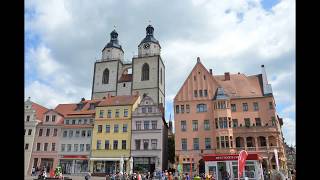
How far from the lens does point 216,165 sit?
110ft

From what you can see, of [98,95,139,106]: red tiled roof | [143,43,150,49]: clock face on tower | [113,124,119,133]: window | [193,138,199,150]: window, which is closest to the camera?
[193,138,199,150]: window

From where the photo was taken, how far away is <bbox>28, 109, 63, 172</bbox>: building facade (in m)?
52.3

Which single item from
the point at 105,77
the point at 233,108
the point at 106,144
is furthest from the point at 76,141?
the point at 105,77

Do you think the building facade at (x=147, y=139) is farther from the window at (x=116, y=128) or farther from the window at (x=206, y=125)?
the window at (x=206, y=125)

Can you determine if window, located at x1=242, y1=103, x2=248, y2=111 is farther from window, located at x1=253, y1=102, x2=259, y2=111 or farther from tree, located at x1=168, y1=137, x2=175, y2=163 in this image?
tree, located at x1=168, y1=137, x2=175, y2=163

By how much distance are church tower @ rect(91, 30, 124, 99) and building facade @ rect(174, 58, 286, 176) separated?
33826 mm

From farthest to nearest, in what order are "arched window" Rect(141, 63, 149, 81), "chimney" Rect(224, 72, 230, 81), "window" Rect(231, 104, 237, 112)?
"arched window" Rect(141, 63, 149, 81) → "chimney" Rect(224, 72, 230, 81) → "window" Rect(231, 104, 237, 112)

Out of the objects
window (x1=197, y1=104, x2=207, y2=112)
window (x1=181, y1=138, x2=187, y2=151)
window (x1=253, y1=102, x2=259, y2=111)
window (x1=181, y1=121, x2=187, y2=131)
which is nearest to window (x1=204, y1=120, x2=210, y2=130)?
window (x1=197, y1=104, x2=207, y2=112)

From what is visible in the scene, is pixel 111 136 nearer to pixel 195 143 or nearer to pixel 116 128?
pixel 116 128

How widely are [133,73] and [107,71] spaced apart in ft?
26.8

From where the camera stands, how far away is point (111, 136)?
5034 centimetres
